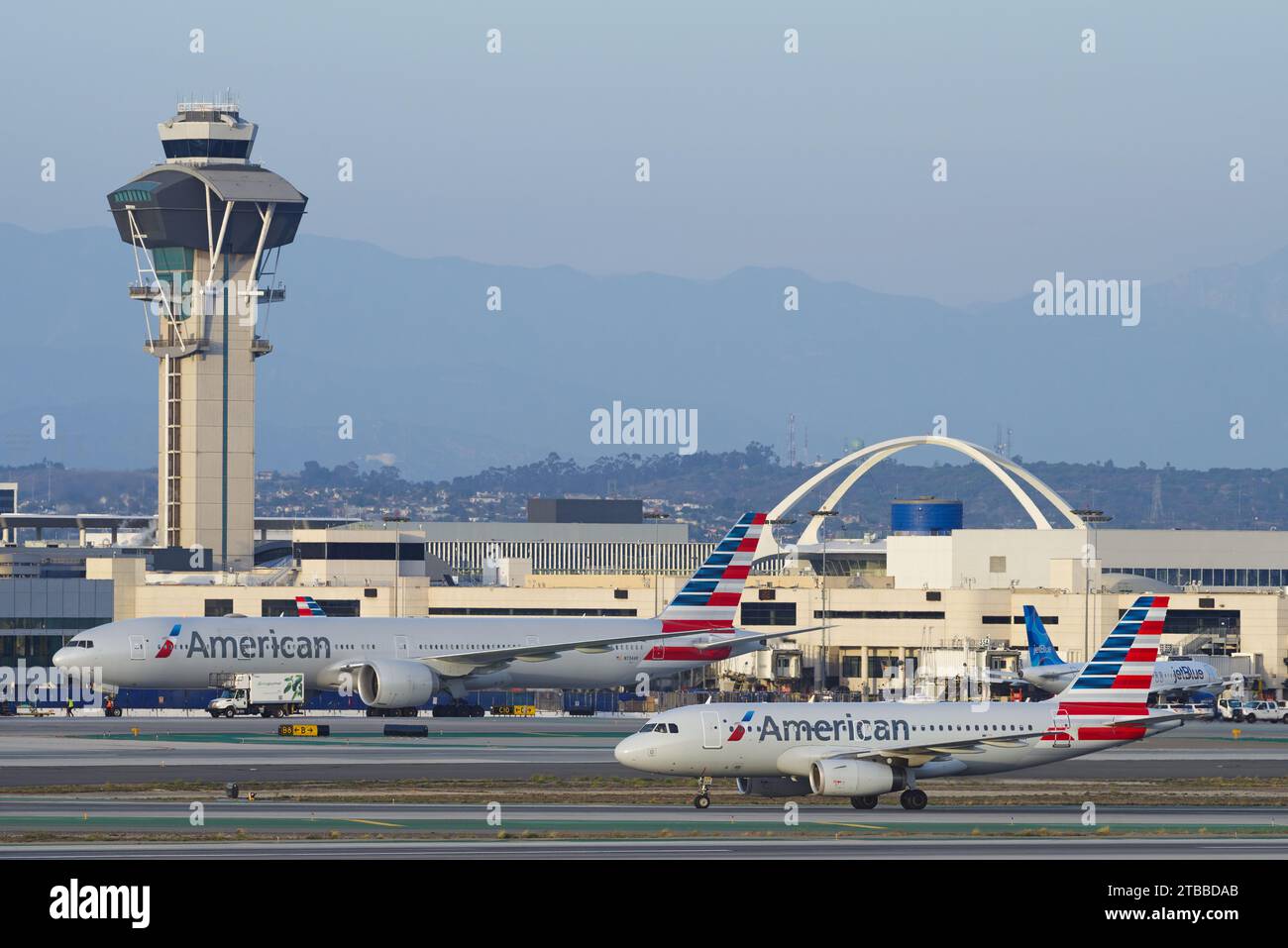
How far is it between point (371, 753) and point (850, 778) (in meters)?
30.3

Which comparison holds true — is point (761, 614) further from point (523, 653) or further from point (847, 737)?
point (847, 737)

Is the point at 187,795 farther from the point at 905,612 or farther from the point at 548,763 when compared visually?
the point at 905,612

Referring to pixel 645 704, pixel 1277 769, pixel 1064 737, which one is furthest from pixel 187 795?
pixel 645 704

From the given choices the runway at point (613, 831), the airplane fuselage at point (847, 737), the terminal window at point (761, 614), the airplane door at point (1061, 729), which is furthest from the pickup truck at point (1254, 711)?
the airplane door at point (1061, 729)

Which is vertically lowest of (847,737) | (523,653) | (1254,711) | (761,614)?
(1254,711)

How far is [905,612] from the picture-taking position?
156500 millimetres

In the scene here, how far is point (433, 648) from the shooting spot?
362 ft

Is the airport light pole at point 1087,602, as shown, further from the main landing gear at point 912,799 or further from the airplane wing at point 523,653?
the main landing gear at point 912,799

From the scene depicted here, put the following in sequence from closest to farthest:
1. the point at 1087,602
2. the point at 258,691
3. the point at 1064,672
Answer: the point at 258,691 < the point at 1064,672 < the point at 1087,602

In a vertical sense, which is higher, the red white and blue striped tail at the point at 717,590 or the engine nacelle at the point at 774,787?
the red white and blue striped tail at the point at 717,590

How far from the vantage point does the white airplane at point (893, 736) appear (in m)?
56.7

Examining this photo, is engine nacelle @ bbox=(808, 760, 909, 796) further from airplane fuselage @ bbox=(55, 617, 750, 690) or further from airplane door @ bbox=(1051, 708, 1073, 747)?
airplane fuselage @ bbox=(55, 617, 750, 690)

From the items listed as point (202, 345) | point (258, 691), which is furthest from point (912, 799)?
point (202, 345)

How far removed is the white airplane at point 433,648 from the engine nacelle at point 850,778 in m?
52.9
